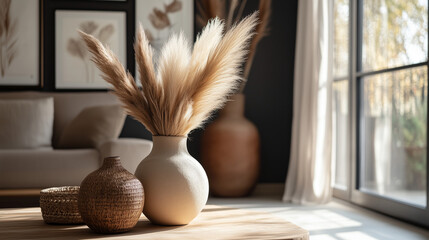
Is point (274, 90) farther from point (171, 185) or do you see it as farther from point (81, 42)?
point (171, 185)

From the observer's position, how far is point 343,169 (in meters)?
4.04

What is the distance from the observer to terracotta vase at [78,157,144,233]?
3.31 ft

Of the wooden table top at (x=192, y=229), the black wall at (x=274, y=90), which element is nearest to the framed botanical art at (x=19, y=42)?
the black wall at (x=274, y=90)

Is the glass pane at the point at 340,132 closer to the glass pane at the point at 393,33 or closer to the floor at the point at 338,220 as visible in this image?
the floor at the point at 338,220

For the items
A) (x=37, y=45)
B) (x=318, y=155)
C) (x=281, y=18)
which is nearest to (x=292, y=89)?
(x=281, y=18)

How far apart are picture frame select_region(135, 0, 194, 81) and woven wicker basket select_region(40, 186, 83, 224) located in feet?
10.5

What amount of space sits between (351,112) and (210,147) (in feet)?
3.89

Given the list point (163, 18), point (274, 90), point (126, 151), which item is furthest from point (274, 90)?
point (126, 151)

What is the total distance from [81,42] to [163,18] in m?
0.74

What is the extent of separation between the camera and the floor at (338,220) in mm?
2626

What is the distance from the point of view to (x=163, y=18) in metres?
4.38

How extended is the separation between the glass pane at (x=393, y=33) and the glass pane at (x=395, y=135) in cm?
10

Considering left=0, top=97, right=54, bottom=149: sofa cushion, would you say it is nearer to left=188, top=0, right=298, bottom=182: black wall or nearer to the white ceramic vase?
left=188, top=0, right=298, bottom=182: black wall

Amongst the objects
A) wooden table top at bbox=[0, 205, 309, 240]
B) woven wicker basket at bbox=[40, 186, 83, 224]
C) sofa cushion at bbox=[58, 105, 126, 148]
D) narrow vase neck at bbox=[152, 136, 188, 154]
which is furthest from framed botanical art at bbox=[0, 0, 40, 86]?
narrow vase neck at bbox=[152, 136, 188, 154]
